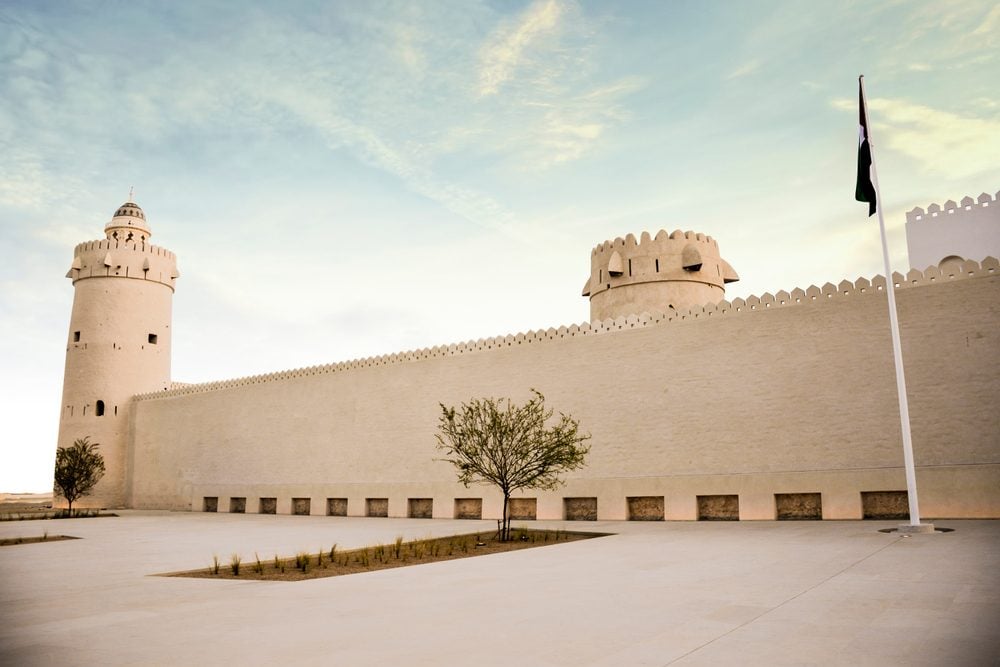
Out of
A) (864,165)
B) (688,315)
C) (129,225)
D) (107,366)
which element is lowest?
(688,315)

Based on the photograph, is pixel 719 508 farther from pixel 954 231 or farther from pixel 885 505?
pixel 954 231

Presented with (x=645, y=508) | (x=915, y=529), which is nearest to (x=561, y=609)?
(x=915, y=529)

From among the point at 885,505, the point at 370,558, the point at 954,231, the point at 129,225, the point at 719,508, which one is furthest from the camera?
the point at 129,225

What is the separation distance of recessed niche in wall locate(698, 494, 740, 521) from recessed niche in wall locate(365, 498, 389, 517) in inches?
416

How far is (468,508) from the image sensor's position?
70.0 ft

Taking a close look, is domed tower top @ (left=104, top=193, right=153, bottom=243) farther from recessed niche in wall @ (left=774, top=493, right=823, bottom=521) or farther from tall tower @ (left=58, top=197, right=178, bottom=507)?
recessed niche in wall @ (left=774, top=493, right=823, bottom=521)

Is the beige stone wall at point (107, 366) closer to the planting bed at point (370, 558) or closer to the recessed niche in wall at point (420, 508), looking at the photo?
the recessed niche in wall at point (420, 508)

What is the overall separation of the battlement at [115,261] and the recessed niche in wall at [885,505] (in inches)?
1255

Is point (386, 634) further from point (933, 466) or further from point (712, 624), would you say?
point (933, 466)

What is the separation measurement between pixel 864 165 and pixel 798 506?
23.8 ft

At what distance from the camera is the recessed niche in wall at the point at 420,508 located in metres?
22.2

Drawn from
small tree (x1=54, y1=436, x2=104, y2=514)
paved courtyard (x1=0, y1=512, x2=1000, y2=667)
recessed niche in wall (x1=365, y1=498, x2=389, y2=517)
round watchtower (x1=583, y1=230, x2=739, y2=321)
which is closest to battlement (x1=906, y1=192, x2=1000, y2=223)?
round watchtower (x1=583, y1=230, x2=739, y2=321)

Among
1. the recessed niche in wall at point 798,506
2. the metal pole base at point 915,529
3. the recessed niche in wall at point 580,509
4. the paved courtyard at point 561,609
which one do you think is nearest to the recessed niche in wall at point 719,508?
the recessed niche in wall at point 798,506

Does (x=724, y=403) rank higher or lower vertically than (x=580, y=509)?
higher
